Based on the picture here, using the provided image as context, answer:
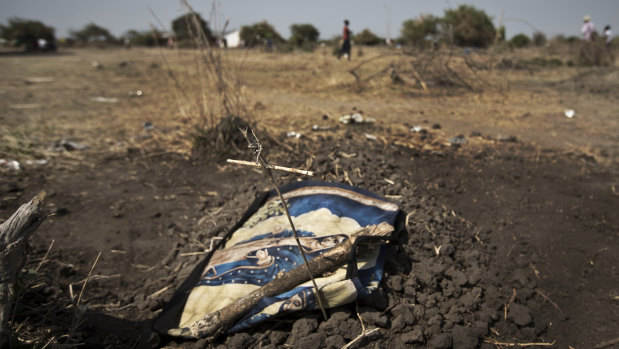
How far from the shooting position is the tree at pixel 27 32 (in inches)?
878

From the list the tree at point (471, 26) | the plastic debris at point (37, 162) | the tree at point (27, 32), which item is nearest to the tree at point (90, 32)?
the tree at point (27, 32)

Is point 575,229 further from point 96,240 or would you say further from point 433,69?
point 433,69

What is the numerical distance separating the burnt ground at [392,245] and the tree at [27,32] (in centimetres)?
2446

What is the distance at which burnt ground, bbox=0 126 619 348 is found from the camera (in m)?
1.94

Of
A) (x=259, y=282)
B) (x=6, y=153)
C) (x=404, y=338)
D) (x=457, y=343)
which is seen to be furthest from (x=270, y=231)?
(x=6, y=153)

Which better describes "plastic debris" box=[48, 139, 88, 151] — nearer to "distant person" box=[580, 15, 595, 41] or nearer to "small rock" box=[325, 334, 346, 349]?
"small rock" box=[325, 334, 346, 349]

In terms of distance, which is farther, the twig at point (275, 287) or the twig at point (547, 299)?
the twig at point (547, 299)

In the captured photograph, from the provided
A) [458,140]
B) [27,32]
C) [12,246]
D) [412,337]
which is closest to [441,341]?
[412,337]

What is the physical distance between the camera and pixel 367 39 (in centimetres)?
2442

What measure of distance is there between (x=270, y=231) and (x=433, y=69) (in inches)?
302

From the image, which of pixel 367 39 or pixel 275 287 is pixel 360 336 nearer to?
pixel 275 287

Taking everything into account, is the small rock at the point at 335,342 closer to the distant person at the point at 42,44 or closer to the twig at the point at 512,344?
the twig at the point at 512,344

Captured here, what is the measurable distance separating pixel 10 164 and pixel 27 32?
25.0 m

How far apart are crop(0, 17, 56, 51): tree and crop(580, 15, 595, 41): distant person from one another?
28.2 meters
